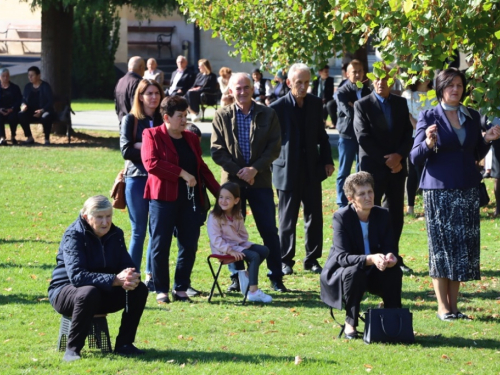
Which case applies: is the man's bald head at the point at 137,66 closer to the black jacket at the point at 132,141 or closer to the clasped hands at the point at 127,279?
the black jacket at the point at 132,141

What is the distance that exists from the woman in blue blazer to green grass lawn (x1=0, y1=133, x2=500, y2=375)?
0.49 metres

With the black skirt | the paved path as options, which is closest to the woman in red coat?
the black skirt

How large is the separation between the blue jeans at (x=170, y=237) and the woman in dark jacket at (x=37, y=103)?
544 inches

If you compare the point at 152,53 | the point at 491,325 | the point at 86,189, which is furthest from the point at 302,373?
the point at 152,53

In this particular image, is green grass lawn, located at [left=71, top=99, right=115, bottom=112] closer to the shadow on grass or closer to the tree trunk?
the tree trunk

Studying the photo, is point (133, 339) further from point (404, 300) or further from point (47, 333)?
point (404, 300)

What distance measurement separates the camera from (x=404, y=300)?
9.12m

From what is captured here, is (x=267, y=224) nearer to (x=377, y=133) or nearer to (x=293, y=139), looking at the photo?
(x=293, y=139)

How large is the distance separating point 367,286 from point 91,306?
7.42 feet

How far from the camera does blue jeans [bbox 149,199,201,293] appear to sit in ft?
29.1

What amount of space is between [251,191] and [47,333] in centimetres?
264

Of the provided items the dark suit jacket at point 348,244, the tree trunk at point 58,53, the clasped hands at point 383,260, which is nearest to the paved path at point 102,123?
the tree trunk at point 58,53

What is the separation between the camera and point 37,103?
73.4 feet

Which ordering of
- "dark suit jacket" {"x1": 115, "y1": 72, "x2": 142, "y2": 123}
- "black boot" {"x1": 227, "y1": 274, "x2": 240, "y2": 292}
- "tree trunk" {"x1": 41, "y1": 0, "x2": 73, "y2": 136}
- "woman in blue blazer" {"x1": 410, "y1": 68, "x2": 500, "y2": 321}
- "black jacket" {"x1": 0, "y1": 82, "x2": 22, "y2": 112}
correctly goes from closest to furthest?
"woman in blue blazer" {"x1": 410, "y1": 68, "x2": 500, "y2": 321}, "black boot" {"x1": 227, "y1": 274, "x2": 240, "y2": 292}, "dark suit jacket" {"x1": 115, "y1": 72, "x2": 142, "y2": 123}, "black jacket" {"x1": 0, "y1": 82, "x2": 22, "y2": 112}, "tree trunk" {"x1": 41, "y1": 0, "x2": 73, "y2": 136}
